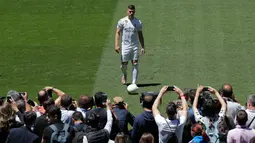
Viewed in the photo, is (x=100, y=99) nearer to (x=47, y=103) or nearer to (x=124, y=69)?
(x=47, y=103)

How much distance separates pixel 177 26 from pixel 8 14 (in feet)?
17.7

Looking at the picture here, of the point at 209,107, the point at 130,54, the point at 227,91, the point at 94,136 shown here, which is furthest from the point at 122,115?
the point at 130,54

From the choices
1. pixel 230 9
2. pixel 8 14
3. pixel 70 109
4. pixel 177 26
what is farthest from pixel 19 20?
pixel 70 109

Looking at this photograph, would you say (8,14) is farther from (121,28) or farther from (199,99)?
(199,99)

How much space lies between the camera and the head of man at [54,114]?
10016mm

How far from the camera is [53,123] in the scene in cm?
1009

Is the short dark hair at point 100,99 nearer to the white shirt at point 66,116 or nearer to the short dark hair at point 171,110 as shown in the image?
the white shirt at point 66,116

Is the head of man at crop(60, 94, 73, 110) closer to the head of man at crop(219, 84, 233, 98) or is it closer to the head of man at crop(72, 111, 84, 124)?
the head of man at crop(72, 111, 84, 124)

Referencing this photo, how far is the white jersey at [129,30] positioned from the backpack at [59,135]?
248 inches

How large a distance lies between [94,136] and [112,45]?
901 cm

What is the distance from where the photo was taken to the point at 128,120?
36.3 feet

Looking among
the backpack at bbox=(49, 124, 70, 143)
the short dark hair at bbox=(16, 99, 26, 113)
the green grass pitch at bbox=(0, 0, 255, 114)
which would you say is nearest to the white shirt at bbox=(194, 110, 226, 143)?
the backpack at bbox=(49, 124, 70, 143)

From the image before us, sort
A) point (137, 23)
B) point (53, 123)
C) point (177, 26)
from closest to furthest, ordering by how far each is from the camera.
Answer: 1. point (53, 123)
2. point (137, 23)
3. point (177, 26)

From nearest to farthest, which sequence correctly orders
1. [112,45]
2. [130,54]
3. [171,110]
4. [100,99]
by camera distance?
[171,110]
[100,99]
[130,54]
[112,45]
